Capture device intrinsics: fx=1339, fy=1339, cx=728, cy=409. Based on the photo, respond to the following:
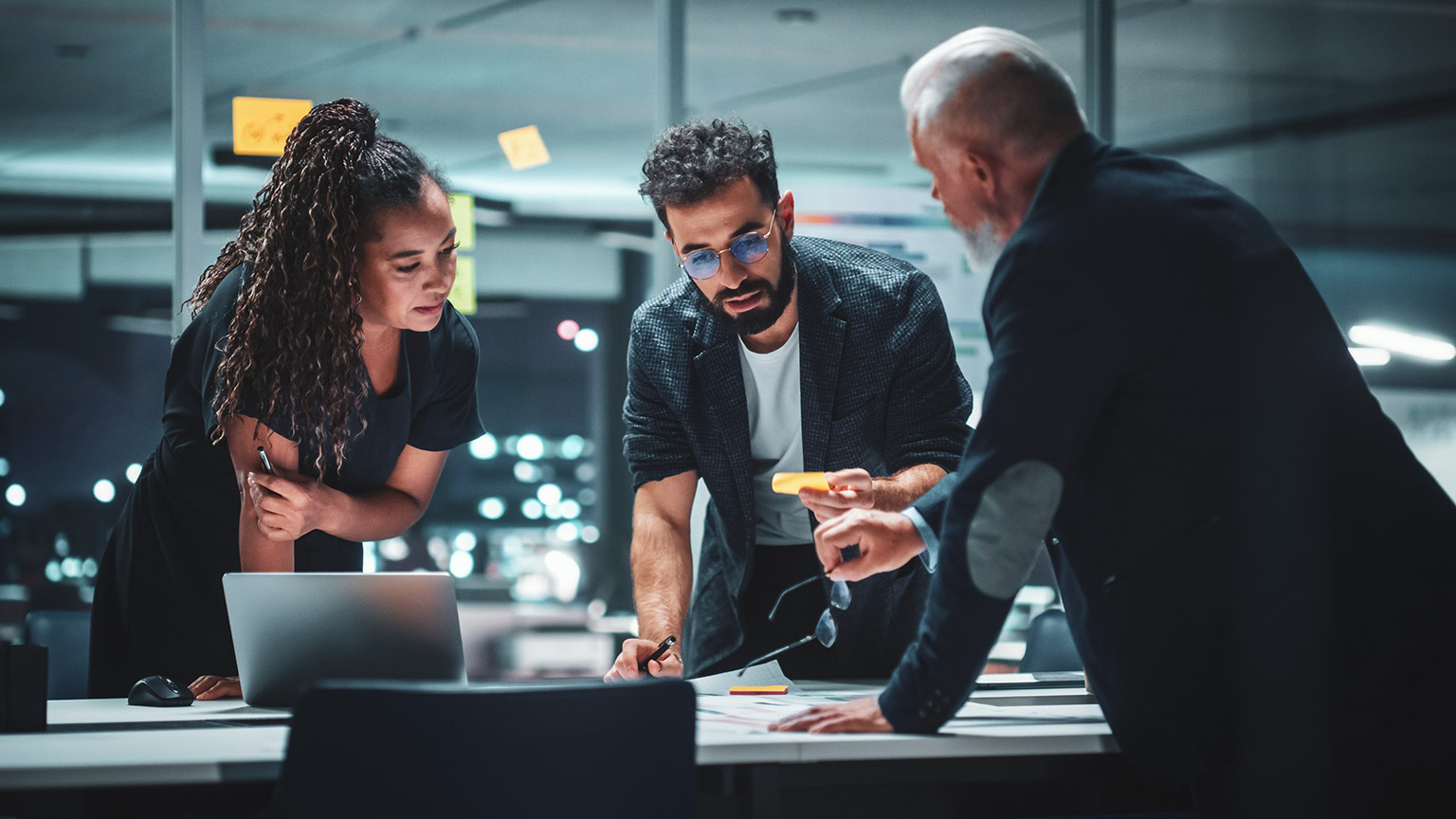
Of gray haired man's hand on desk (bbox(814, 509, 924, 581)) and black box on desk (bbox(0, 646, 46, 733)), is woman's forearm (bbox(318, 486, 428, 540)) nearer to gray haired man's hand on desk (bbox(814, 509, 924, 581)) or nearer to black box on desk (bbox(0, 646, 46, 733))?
black box on desk (bbox(0, 646, 46, 733))

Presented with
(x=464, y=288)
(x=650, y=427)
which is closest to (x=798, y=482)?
(x=650, y=427)

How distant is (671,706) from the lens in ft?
4.46

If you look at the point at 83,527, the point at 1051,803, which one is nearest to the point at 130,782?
the point at 1051,803

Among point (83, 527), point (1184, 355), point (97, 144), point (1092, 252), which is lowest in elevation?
point (83, 527)

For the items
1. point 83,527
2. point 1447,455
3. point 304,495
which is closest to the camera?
point 304,495

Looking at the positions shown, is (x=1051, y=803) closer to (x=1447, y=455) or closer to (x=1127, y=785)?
(x=1127, y=785)

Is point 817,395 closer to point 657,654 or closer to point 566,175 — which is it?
point 657,654

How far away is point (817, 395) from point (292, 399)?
0.93 meters

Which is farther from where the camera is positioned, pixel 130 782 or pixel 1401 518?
pixel 1401 518

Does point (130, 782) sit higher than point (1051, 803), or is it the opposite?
point (130, 782)

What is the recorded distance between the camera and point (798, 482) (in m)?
2.00

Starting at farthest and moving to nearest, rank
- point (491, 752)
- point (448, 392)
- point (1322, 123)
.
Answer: point (1322, 123) → point (448, 392) → point (491, 752)

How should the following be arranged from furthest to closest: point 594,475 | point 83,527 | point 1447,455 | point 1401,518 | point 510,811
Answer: point 594,475, point 83,527, point 1447,455, point 1401,518, point 510,811

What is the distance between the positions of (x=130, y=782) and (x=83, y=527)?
19.0 feet
